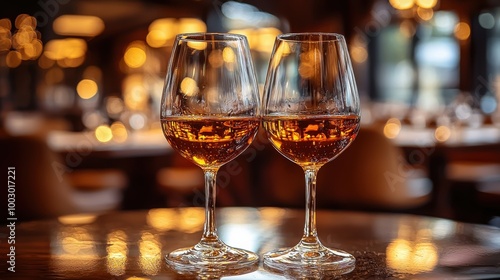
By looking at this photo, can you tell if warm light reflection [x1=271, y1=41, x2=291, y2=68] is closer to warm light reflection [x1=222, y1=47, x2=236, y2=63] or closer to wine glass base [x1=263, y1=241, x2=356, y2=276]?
warm light reflection [x1=222, y1=47, x2=236, y2=63]

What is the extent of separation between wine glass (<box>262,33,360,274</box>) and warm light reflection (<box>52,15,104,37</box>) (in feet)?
27.0

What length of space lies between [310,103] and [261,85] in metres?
7.12

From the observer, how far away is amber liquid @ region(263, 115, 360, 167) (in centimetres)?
77

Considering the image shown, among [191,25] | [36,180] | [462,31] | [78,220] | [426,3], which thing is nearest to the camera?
[78,220]

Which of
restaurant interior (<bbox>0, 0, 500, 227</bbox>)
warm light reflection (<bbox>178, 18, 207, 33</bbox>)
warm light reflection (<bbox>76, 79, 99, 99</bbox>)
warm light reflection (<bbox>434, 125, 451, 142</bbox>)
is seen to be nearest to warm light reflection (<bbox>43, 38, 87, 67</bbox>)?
restaurant interior (<bbox>0, 0, 500, 227</bbox>)

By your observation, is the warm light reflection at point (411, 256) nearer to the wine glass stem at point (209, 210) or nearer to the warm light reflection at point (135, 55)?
the wine glass stem at point (209, 210)

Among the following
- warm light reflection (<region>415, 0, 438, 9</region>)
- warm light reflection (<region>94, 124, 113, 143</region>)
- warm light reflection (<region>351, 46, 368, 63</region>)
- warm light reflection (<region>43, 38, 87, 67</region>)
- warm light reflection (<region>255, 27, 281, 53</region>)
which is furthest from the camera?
warm light reflection (<region>43, 38, 87, 67</region>)

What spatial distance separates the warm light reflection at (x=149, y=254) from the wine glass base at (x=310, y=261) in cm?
12

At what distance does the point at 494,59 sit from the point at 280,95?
799cm

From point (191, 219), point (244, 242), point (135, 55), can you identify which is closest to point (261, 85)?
point (135, 55)

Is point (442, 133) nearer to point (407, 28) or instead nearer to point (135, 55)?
point (407, 28)

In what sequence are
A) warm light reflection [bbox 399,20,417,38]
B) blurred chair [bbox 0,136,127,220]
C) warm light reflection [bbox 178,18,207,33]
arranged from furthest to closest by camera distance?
warm light reflection [bbox 399,20,417,38] → warm light reflection [bbox 178,18,207,33] → blurred chair [bbox 0,136,127,220]

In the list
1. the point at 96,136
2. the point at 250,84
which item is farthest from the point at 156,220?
the point at 96,136

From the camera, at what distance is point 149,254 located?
804mm
